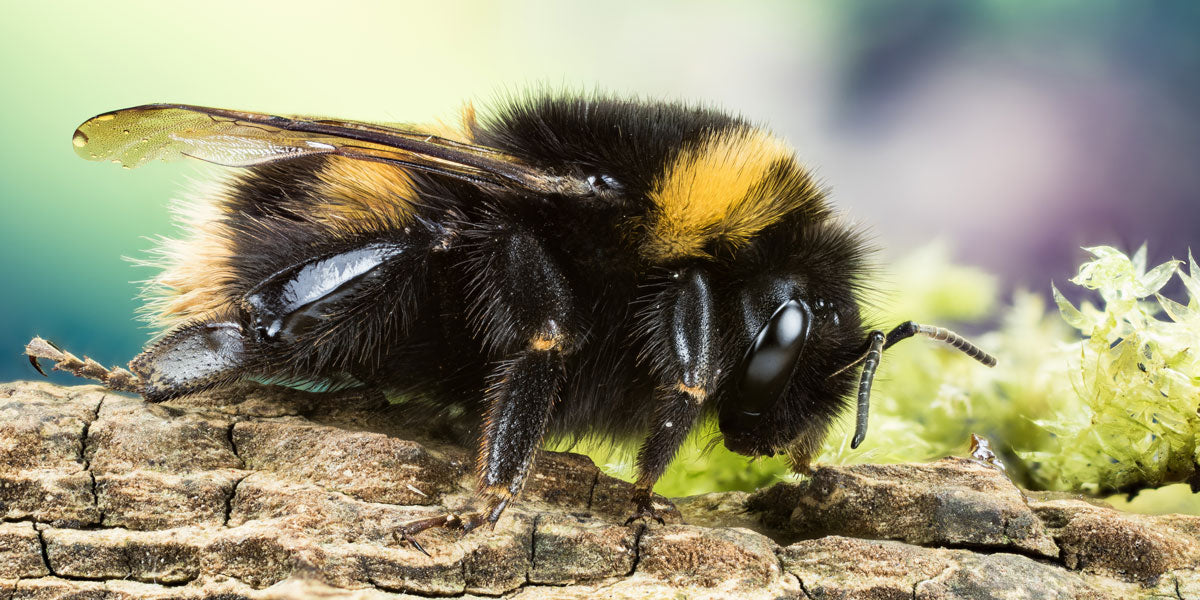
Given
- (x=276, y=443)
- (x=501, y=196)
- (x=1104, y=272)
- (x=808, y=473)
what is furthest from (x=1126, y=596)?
(x=276, y=443)

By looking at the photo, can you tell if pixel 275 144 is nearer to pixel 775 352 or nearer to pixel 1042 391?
pixel 775 352

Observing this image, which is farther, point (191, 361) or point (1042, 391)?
point (1042, 391)

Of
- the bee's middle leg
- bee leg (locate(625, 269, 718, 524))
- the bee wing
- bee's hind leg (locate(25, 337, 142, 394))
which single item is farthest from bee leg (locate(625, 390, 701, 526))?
bee's hind leg (locate(25, 337, 142, 394))

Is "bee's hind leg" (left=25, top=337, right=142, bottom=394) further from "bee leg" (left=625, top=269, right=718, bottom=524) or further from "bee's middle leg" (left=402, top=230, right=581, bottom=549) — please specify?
"bee leg" (left=625, top=269, right=718, bottom=524)

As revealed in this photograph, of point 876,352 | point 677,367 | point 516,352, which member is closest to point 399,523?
point 516,352

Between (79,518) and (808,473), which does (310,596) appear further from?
(808,473)
